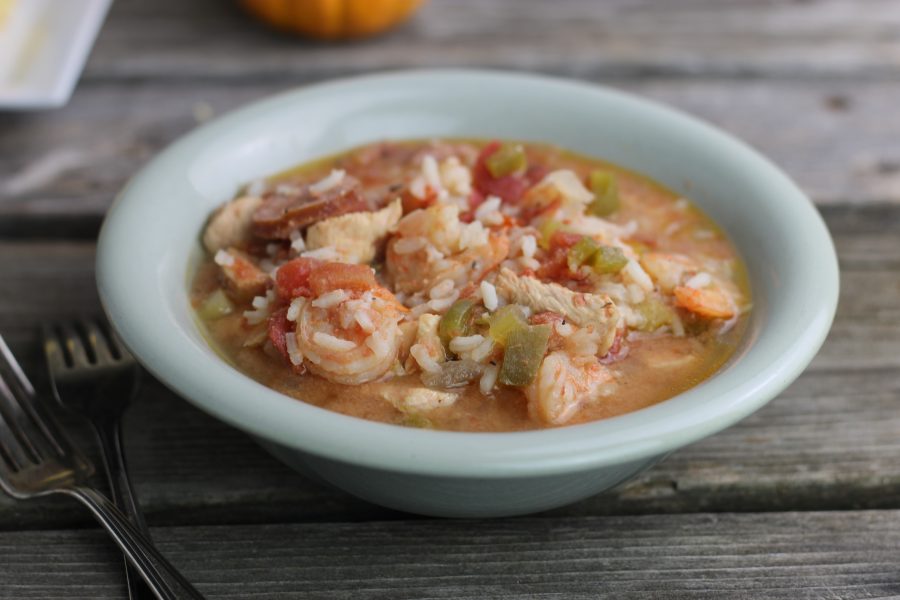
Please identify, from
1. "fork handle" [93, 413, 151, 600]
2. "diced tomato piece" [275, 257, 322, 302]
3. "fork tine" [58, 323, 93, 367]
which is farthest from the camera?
"fork tine" [58, 323, 93, 367]

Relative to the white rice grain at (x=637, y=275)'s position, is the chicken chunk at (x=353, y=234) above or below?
below

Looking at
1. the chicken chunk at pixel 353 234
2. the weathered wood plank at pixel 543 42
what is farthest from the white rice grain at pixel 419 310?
the weathered wood plank at pixel 543 42

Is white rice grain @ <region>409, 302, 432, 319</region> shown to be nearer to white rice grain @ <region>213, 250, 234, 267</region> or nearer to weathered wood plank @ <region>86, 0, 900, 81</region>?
white rice grain @ <region>213, 250, 234, 267</region>

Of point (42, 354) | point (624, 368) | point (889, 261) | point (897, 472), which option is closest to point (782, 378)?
point (624, 368)

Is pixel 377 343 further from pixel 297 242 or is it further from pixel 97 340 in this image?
pixel 97 340

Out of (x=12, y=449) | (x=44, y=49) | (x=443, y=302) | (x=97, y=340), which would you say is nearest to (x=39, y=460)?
(x=12, y=449)

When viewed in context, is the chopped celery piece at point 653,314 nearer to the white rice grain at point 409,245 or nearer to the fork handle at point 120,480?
the white rice grain at point 409,245

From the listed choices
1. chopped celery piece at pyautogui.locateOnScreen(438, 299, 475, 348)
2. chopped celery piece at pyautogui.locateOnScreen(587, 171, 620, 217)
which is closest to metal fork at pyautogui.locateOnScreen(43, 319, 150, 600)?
chopped celery piece at pyautogui.locateOnScreen(438, 299, 475, 348)

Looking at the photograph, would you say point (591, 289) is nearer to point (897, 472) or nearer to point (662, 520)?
point (662, 520)
